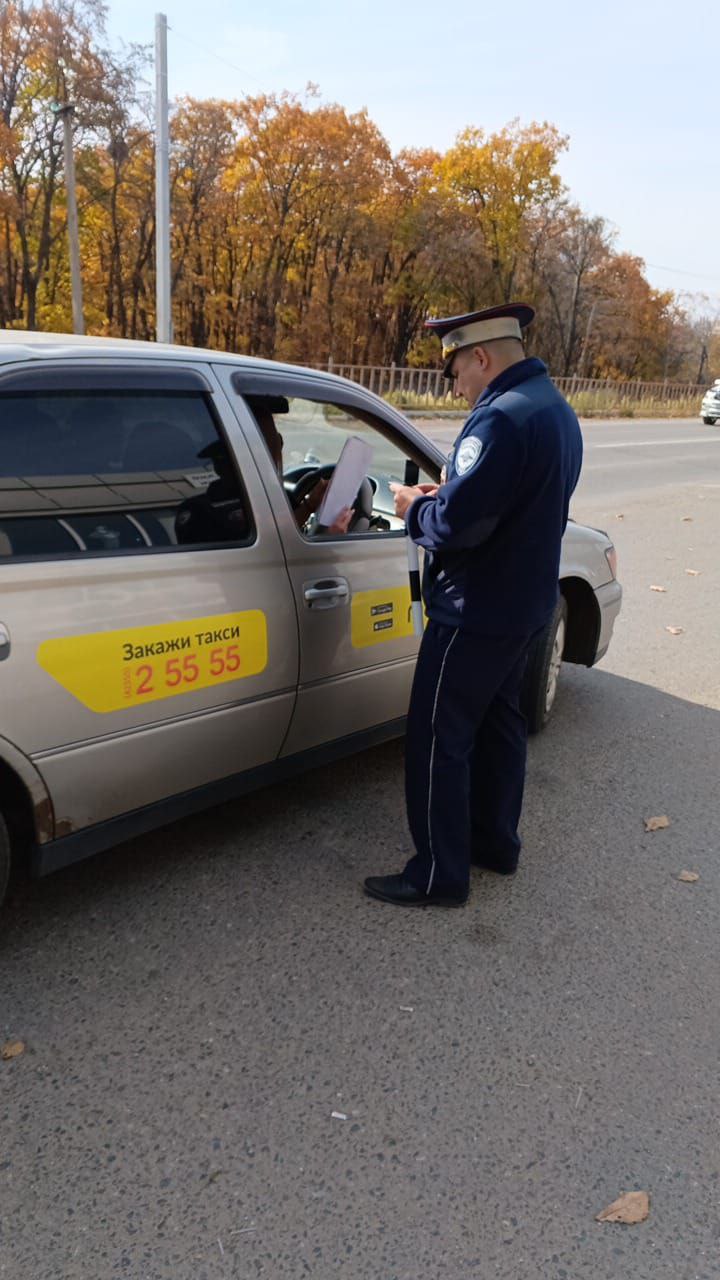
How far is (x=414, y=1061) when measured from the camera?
241 cm

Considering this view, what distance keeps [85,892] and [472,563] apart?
165 centimetres

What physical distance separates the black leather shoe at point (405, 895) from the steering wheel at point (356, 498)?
1320 millimetres

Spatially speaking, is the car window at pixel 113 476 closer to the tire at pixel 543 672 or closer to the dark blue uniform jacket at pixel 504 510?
the dark blue uniform jacket at pixel 504 510

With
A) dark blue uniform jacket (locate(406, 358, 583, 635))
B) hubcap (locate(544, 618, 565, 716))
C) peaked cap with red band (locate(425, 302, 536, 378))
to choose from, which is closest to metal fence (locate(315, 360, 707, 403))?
hubcap (locate(544, 618, 565, 716))

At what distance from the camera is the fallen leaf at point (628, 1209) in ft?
6.54

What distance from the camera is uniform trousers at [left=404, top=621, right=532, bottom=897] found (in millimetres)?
2920

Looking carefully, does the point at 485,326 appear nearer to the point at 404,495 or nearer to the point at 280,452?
the point at 404,495

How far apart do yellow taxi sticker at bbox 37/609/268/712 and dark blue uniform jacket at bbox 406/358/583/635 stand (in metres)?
0.62

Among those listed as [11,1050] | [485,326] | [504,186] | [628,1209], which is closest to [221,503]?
[485,326]

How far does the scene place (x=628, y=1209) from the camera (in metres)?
2.02

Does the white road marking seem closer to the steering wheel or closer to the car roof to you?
the steering wheel

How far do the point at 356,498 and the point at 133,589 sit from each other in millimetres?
1163

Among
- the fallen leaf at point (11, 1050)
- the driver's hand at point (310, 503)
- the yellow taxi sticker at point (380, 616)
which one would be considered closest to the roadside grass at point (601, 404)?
the driver's hand at point (310, 503)

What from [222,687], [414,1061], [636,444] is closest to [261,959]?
[414,1061]
